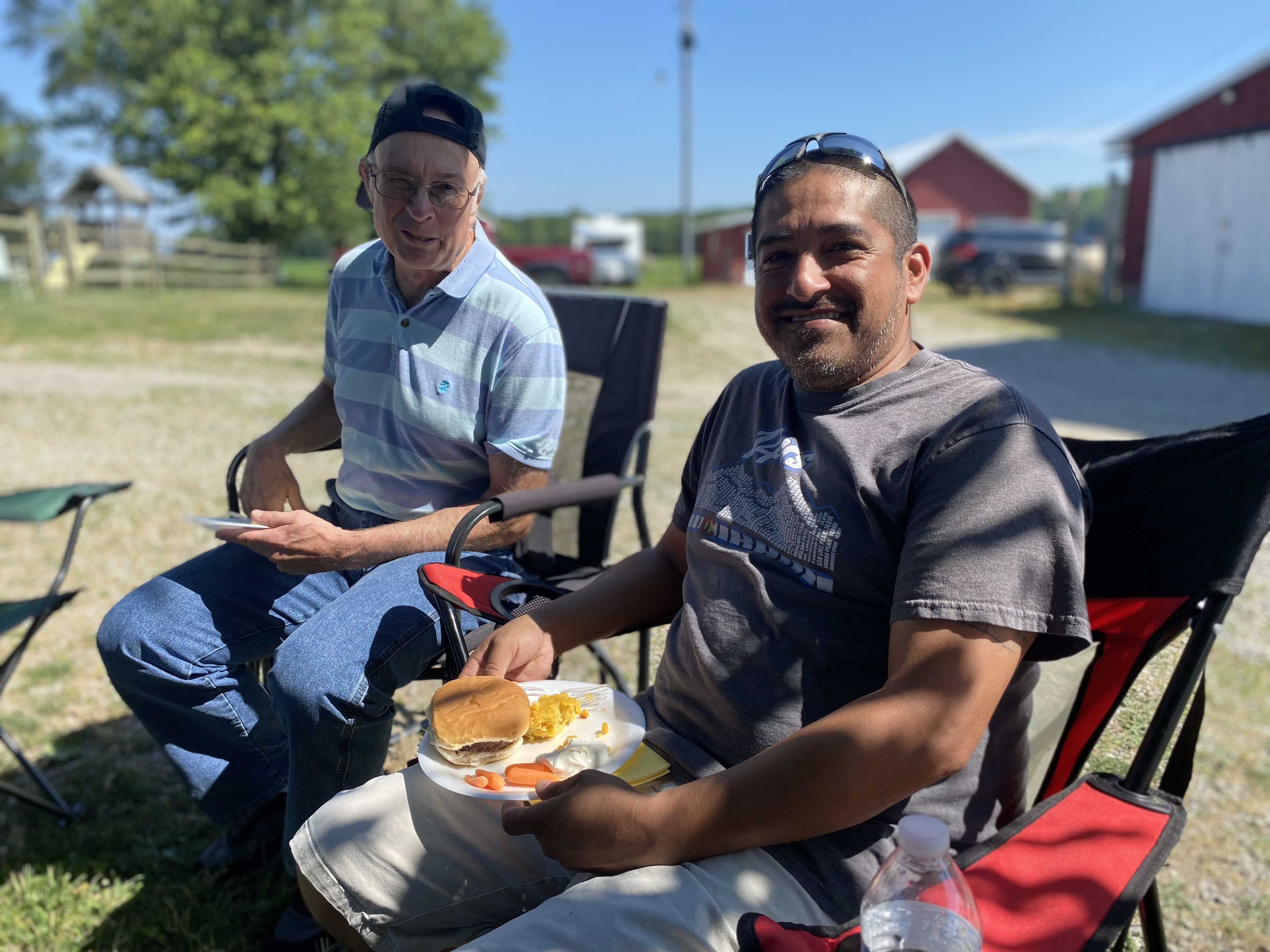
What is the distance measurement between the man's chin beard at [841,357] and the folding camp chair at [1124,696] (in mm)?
449

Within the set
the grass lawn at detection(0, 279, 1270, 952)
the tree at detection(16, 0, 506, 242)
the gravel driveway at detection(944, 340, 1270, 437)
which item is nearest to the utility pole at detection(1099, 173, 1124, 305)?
the gravel driveway at detection(944, 340, 1270, 437)

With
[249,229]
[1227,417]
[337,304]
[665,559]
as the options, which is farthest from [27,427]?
[249,229]

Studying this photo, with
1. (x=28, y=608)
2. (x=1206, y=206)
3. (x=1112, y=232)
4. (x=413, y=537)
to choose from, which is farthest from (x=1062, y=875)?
(x=1112, y=232)

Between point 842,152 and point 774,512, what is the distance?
0.61 m

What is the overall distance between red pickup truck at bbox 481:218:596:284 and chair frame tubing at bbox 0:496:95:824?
25.3 meters

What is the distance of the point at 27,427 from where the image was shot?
310 inches

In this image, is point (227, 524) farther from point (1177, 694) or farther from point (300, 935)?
point (1177, 694)

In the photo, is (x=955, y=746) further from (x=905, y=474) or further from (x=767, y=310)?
(x=767, y=310)

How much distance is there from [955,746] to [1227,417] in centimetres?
954

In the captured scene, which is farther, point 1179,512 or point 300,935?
point 300,935

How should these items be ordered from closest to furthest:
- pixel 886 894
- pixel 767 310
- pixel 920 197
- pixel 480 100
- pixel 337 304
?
pixel 886 894 → pixel 767 310 → pixel 337 304 → pixel 920 197 → pixel 480 100

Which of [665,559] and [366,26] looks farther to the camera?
[366,26]

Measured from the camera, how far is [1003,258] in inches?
874

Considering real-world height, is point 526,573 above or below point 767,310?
below
